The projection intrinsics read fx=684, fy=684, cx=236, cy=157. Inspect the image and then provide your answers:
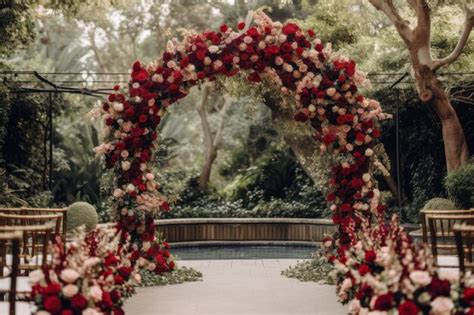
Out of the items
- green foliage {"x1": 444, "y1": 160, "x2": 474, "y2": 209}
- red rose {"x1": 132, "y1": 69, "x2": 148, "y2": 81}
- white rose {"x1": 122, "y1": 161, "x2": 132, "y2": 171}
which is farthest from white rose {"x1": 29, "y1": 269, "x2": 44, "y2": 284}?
green foliage {"x1": 444, "y1": 160, "x2": 474, "y2": 209}

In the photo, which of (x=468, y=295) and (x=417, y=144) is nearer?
(x=468, y=295)

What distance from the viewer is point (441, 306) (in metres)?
3.26

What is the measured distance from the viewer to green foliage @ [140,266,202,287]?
25.8ft

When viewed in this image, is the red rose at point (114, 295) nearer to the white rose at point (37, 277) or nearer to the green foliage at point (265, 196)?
the white rose at point (37, 277)

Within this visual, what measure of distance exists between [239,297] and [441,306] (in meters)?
3.91

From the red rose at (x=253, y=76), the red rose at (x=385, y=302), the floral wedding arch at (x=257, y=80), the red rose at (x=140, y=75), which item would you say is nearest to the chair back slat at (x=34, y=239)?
the red rose at (x=385, y=302)

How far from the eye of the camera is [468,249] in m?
5.23

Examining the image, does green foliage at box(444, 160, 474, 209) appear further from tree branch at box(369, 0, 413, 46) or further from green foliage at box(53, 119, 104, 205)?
green foliage at box(53, 119, 104, 205)

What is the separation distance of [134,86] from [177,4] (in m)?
10.5

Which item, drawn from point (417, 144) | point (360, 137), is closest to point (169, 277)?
point (360, 137)

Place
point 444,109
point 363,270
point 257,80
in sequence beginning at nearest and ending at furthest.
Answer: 1. point 363,270
2. point 257,80
3. point 444,109

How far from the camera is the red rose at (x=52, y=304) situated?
3371 millimetres

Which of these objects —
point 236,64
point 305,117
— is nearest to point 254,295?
point 305,117

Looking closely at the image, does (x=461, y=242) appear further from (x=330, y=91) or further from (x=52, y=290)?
(x=330, y=91)
